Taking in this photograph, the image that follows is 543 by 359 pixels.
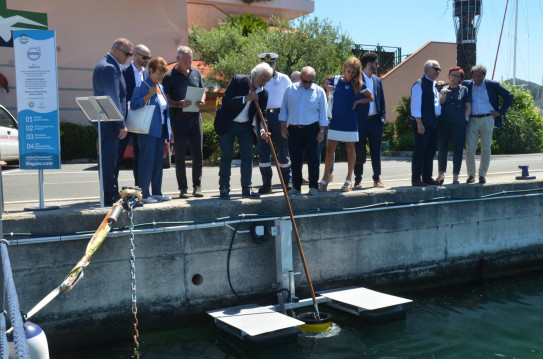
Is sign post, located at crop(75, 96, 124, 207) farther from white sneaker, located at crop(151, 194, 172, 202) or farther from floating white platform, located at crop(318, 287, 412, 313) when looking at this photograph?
floating white platform, located at crop(318, 287, 412, 313)

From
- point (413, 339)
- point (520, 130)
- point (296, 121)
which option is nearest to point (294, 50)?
point (520, 130)

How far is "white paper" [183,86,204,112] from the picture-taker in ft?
23.9

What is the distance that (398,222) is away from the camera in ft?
26.2

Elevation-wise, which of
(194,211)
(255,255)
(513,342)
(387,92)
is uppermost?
(387,92)

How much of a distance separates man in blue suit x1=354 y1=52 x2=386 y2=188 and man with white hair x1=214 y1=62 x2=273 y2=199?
1756 millimetres

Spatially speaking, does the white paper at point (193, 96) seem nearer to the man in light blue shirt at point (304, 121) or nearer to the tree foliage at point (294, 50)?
the man in light blue shirt at point (304, 121)

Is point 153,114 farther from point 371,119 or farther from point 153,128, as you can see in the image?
point 371,119

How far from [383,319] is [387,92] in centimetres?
2424

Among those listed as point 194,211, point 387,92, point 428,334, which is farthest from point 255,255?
point 387,92

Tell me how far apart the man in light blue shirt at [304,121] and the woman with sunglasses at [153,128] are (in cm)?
158

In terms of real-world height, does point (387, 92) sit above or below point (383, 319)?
above

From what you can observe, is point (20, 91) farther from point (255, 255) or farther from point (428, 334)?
point (428, 334)

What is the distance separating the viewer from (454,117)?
8.87 meters

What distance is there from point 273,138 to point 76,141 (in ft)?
42.2
